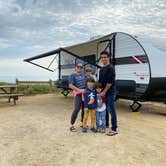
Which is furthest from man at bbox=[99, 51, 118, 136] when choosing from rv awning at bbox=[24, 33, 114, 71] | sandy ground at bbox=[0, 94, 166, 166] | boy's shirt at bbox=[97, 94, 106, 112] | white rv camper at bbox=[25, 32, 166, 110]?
rv awning at bbox=[24, 33, 114, 71]

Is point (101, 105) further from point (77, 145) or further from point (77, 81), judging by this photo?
point (77, 145)

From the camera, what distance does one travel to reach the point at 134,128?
5.93 metres

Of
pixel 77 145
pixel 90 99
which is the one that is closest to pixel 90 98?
pixel 90 99

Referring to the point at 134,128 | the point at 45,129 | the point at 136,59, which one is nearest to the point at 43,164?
the point at 45,129

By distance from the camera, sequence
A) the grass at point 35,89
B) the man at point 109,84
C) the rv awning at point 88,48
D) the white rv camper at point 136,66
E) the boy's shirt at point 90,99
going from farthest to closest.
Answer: the grass at point 35,89 → the rv awning at point 88,48 → the white rv camper at point 136,66 → the boy's shirt at point 90,99 → the man at point 109,84

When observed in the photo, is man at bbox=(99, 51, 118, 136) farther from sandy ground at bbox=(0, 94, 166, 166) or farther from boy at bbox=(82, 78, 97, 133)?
sandy ground at bbox=(0, 94, 166, 166)

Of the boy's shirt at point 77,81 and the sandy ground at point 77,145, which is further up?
the boy's shirt at point 77,81

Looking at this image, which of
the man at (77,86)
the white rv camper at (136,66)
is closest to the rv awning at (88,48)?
the white rv camper at (136,66)

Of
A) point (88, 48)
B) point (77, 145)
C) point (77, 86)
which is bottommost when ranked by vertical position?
point (77, 145)

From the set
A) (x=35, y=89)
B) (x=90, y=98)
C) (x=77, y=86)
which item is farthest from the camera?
(x=35, y=89)

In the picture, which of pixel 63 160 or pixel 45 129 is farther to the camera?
pixel 45 129

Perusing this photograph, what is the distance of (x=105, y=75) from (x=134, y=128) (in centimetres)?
161

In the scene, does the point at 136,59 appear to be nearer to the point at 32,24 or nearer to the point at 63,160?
the point at 63,160

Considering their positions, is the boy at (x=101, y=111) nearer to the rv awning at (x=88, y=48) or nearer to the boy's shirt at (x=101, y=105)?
the boy's shirt at (x=101, y=105)
